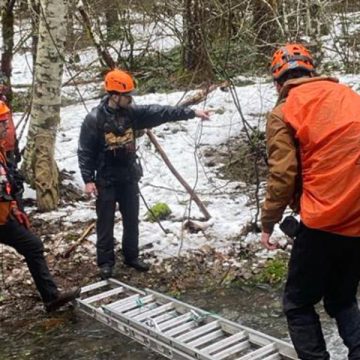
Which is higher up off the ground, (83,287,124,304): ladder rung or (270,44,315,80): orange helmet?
(270,44,315,80): orange helmet

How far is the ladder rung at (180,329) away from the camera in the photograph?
18.1 feet

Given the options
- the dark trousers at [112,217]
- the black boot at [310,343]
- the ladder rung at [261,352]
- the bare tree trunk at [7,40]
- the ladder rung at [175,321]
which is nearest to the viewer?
the black boot at [310,343]

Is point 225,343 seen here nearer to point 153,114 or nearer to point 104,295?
point 104,295

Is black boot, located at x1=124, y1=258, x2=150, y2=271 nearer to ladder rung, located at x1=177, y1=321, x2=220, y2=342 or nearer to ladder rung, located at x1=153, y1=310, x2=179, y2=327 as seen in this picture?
ladder rung, located at x1=153, y1=310, x2=179, y2=327

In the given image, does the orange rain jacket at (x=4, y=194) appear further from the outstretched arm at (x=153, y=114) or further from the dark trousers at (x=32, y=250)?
the outstretched arm at (x=153, y=114)

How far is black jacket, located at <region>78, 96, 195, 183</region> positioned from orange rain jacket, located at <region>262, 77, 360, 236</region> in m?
2.70

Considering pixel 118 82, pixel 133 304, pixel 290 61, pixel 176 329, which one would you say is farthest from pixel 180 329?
pixel 118 82

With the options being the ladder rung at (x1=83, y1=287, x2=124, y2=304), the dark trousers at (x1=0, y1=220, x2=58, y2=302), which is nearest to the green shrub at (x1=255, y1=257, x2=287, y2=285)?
the ladder rung at (x1=83, y1=287, x2=124, y2=304)

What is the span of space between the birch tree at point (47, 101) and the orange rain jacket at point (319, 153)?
16.9 feet

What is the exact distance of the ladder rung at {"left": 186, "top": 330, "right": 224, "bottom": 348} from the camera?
524cm

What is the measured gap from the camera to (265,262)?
7340mm

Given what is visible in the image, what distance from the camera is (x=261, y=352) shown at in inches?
195

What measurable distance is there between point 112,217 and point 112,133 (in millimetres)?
931

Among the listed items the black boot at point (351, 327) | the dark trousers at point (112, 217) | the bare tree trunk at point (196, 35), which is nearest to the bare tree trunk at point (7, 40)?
the bare tree trunk at point (196, 35)
